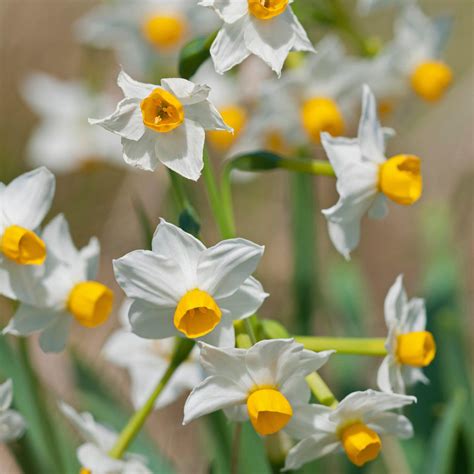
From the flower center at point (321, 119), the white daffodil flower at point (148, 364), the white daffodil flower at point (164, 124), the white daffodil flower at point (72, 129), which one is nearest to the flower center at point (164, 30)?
the white daffodil flower at point (72, 129)

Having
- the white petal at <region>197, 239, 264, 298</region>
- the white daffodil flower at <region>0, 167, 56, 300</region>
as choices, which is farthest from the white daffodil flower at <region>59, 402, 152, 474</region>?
the white petal at <region>197, 239, 264, 298</region>

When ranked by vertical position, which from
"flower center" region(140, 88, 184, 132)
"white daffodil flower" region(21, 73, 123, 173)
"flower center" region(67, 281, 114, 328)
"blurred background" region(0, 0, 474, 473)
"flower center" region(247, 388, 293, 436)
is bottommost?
"blurred background" region(0, 0, 474, 473)

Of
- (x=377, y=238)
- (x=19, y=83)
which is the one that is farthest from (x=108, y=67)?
(x=377, y=238)

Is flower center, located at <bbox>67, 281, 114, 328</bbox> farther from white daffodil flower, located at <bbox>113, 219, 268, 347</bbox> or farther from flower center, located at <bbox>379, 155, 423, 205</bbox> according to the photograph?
flower center, located at <bbox>379, 155, 423, 205</bbox>

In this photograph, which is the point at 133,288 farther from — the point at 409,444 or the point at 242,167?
the point at 409,444

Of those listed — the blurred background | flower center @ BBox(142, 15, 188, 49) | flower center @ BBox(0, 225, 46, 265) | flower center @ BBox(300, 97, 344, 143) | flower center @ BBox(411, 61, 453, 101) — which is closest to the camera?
flower center @ BBox(0, 225, 46, 265)

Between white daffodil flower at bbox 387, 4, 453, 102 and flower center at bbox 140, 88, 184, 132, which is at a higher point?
flower center at bbox 140, 88, 184, 132
